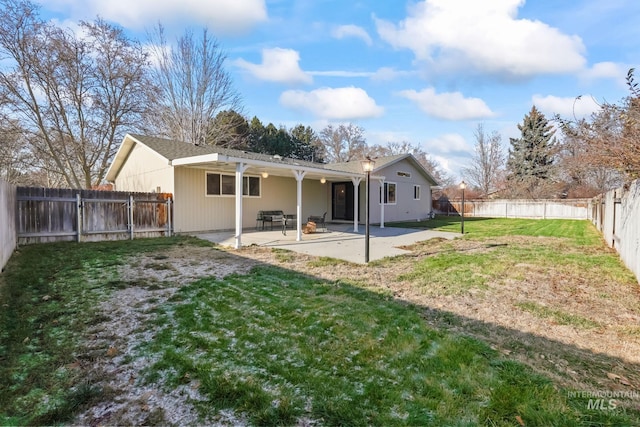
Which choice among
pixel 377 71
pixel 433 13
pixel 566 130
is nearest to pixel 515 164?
pixel 377 71

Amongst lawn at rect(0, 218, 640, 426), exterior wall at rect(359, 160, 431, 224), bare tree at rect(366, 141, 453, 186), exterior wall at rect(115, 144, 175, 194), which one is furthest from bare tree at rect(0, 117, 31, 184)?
bare tree at rect(366, 141, 453, 186)

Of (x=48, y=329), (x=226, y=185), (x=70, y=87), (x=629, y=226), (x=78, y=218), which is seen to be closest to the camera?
(x=48, y=329)

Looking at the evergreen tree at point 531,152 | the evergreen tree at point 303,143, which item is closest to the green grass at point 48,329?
the evergreen tree at point 303,143

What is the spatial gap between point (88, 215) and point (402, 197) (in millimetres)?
14309

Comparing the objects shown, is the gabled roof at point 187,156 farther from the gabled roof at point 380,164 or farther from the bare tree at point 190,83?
the bare tree at point 190,83

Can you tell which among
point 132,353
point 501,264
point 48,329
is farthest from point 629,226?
point 48,329

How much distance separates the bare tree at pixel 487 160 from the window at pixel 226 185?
27935 millimetres

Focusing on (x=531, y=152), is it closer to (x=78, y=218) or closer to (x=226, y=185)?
(x=226, y=185)

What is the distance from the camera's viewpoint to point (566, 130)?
5.54 m

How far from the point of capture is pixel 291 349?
2.93 meters

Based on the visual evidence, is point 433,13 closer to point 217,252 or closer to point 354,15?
point 354,15

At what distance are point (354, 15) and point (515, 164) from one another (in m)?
25.6
